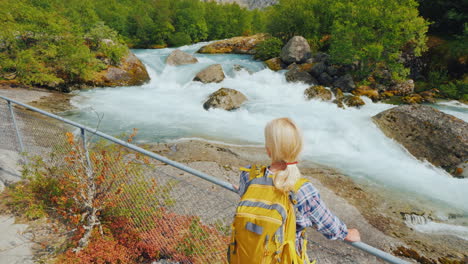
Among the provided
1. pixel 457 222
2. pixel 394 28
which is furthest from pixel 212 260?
pixel 394 28

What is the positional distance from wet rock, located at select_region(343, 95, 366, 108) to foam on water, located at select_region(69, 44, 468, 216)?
566 millimetres

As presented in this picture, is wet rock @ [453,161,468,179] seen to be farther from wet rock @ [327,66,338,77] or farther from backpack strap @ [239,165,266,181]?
wet rock @ [327,66,338,77]

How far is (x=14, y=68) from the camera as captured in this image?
14.9 m

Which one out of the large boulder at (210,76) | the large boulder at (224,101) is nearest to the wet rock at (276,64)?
the large boulder at (210,76)

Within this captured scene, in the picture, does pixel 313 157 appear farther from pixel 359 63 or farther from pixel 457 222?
pixel 359 63

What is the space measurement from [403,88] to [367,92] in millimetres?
2882

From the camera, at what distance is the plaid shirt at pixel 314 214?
5.90 ft

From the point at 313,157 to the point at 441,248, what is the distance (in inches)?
183

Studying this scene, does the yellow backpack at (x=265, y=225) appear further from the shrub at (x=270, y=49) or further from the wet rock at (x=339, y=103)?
the shrub at (x=270, y=49)

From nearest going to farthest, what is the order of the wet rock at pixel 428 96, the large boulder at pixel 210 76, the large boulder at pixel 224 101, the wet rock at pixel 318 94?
the large boulder at pixel 224 101 < the wet rock at pixel 428 96 < the wet rock at pixel 318 94 < the large boulder at pixel 210 76

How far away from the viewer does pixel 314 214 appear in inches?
72.7

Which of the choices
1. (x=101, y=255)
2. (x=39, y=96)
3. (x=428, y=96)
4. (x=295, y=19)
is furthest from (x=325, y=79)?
(x=101, y=255)

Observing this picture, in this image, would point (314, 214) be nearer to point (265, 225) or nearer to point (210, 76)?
point (265, 225)

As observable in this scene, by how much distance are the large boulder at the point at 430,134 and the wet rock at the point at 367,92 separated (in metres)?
6.10
